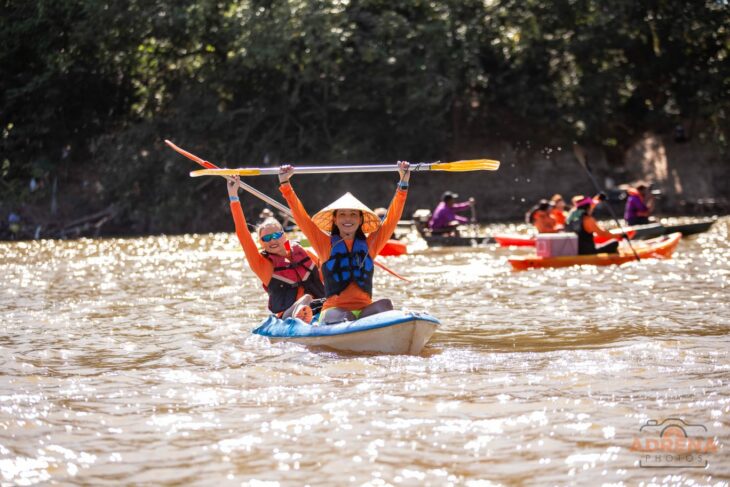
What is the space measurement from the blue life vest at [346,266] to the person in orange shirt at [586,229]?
6510mm

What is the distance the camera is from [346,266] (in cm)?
734

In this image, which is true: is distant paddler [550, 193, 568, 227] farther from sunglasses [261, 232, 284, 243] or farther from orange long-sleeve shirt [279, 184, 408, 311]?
orange long-sleeve shirt [279, 184, 408, 311]

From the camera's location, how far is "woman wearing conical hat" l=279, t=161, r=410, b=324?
24.1 ft

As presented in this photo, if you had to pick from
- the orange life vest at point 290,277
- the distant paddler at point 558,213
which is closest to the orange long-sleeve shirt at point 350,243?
the orange life vest at point 290,277

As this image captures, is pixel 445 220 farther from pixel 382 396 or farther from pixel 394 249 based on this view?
pixel 382 396

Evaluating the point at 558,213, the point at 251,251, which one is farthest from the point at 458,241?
the point at 251,251

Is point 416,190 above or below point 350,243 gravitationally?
above

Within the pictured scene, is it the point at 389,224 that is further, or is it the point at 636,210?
the point at 636,210

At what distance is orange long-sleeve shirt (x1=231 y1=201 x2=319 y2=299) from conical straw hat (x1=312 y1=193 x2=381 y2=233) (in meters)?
A: 0.51

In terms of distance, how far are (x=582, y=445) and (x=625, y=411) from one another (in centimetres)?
65

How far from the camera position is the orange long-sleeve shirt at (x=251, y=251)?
7.83m

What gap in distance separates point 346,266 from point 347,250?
11 centimetres

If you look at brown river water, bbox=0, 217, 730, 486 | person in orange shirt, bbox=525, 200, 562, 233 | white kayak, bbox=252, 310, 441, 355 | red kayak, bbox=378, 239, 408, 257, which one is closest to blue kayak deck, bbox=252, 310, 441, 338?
white kayak, bbox=252, 310, 441, 355

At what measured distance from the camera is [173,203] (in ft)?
82.9
